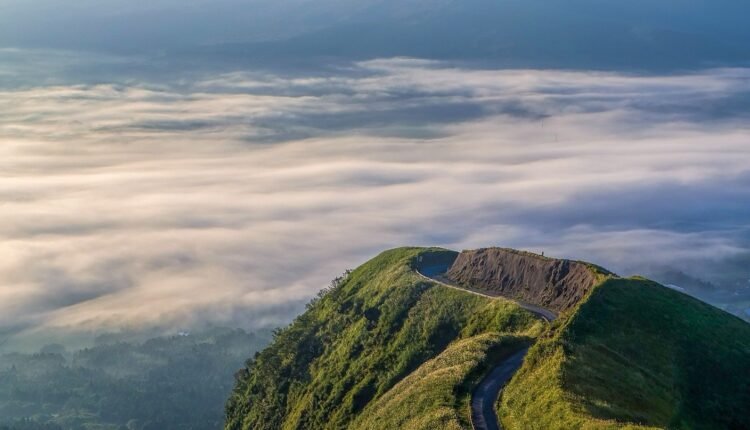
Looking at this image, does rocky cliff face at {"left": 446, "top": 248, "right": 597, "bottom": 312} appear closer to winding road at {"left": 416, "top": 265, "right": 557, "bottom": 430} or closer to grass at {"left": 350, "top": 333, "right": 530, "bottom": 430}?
winding road at {"left": 416, "top": 265, "right": 557, "bottom": 430}

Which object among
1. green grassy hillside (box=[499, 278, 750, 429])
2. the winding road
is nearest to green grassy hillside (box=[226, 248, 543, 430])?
the winding road

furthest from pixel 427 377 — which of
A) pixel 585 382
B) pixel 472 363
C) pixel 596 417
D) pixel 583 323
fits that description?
pixel 596 417

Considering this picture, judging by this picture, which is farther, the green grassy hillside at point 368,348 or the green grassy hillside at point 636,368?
the green grassy hillside at point 368,348

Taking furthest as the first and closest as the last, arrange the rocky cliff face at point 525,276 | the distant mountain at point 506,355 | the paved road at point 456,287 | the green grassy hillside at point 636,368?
the rocky cliff face at point 525,276 → the paved road at point 456,287 → the distant mountain at point 506,355 → the green grassy hillside at point 636,368

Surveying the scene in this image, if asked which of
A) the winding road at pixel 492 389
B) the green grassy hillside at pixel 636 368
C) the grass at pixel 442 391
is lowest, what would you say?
the grass at pixel 442 391

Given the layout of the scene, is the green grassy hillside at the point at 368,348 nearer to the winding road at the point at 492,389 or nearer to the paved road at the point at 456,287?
the paved road at the point at 456,287

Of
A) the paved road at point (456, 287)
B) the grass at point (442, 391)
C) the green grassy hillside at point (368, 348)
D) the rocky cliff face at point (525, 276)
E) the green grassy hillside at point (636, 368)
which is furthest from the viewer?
the rocky cliff face at point (525, 276)

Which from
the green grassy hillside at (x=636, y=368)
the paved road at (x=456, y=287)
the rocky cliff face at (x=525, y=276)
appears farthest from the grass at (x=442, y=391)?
the rocky cliff face at (x=525, y=276)
